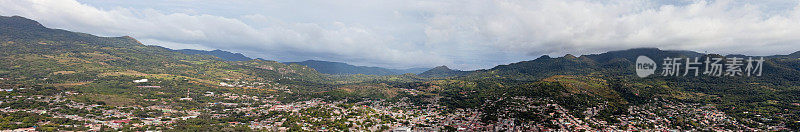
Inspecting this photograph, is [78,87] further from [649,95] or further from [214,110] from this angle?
[649,95]

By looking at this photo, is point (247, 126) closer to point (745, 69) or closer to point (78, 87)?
point (78, 87)

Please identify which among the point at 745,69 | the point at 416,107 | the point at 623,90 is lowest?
the point at 416,107

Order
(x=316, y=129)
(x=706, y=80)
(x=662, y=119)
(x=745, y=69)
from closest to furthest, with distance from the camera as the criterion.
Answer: (x=316, y=129), (x=662, y=119), (x=706, y=80), (x=745, y=69)

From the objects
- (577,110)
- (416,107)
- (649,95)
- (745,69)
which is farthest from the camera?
(745,69)

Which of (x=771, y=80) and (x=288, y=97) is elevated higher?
(x=771, y=80)

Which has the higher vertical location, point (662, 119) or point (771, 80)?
point (771, 80)

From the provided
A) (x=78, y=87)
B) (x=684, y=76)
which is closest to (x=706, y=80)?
(x=684, y=76)

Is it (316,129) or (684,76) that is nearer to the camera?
(316,129)

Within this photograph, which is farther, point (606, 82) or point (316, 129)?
point (606, 82)

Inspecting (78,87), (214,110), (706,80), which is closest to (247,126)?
(214,110)
